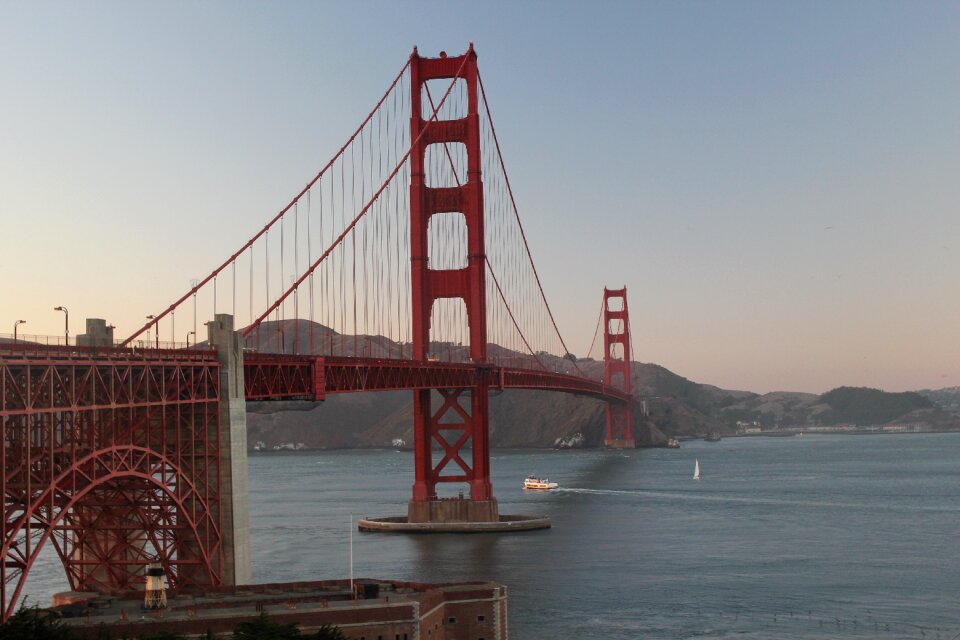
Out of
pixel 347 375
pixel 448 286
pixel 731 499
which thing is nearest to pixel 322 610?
pixel 347 375

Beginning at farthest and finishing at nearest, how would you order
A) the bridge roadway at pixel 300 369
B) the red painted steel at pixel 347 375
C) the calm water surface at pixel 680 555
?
the red painted steel at pixel 347 375 < the calm water surface at pixel 680 555 < the bridge roadway at pixel 300 369

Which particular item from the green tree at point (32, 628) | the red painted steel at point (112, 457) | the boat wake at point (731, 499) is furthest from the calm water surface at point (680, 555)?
the green tree at point (32, 628)

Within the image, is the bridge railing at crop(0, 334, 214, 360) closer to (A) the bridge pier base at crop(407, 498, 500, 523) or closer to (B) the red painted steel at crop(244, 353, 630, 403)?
(B) the red painted steel at crop(244, 353, 630, 403)

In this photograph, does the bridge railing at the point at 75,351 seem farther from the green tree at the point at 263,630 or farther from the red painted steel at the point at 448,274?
the red painted steel at the point at 448,274

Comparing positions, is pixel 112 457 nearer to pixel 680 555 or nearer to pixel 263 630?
pixel 263 630

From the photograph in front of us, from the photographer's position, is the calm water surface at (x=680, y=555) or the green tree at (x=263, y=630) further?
the calm water surface at (x=680, y=555)

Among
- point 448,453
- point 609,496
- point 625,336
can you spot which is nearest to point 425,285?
point 448,453

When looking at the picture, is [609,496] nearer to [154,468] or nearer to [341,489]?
[341,489]
